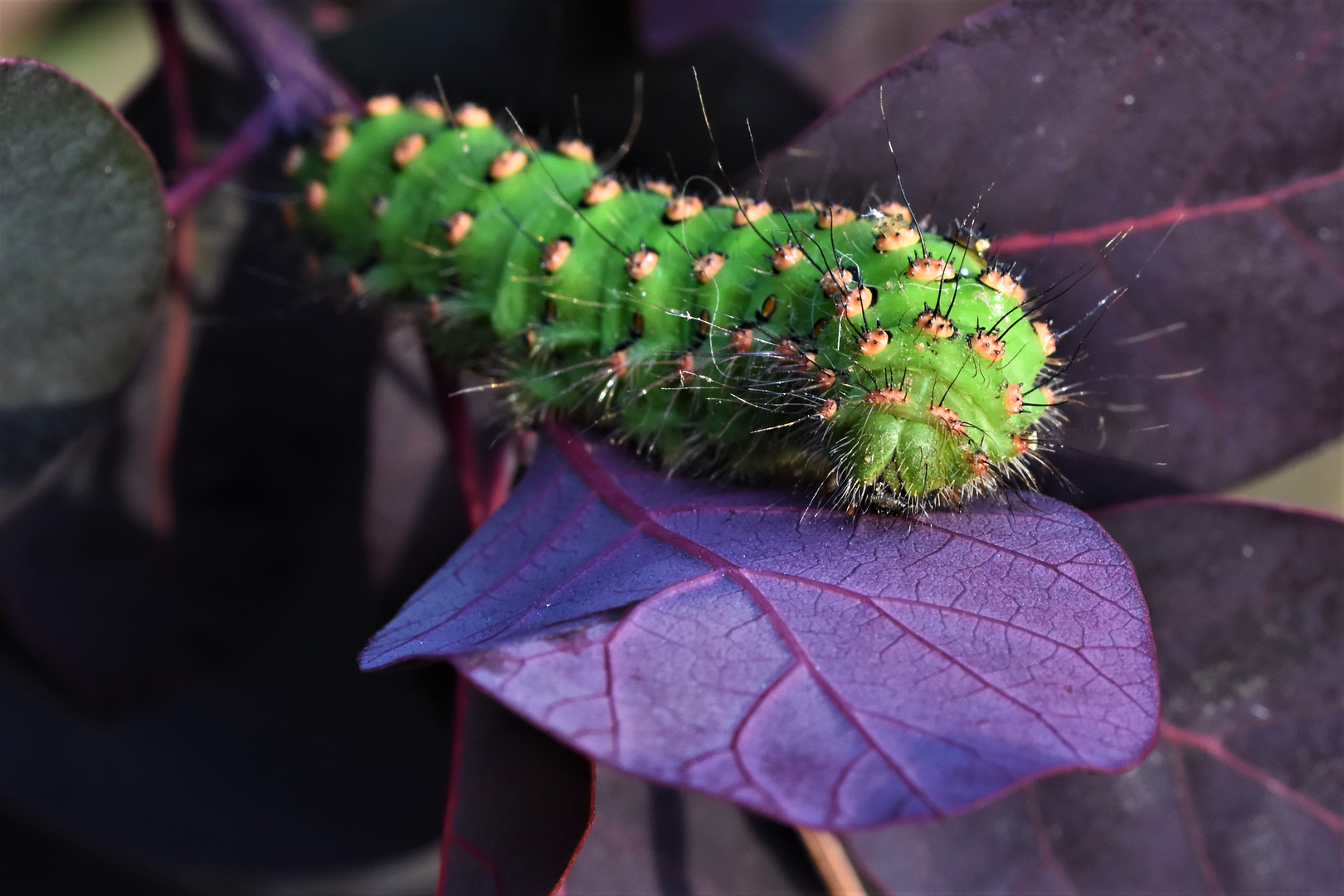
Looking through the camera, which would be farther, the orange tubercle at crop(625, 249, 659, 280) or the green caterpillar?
the orange tubercle at crop(625, 249, 659, 280)

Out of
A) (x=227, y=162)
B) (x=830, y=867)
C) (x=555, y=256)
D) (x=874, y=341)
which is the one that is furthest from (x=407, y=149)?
(x=830, y=867)

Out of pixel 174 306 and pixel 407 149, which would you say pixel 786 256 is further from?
pixel 174 306

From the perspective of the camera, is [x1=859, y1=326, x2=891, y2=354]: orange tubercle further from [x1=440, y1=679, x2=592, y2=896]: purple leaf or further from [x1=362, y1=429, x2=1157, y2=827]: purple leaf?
[x1=440, y1=679, x2=592, y2=896]: purple leaf

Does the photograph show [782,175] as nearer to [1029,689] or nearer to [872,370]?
[872,370]

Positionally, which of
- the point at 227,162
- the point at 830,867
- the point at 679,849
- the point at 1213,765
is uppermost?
the point at 227,162

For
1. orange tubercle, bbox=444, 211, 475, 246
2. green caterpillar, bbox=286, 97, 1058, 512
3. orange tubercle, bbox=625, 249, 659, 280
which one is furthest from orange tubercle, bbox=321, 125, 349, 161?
orange tubercle, bbox=625, 249, 659, 280

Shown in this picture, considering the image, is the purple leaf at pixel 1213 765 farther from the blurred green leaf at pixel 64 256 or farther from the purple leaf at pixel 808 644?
the blurred green leaf at pixel 64 256
